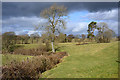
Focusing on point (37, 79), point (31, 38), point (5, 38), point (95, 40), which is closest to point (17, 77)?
point (37, 79)

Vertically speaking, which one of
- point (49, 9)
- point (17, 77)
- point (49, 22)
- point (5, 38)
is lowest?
point (17, 77)

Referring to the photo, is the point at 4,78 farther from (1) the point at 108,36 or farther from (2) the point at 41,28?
(1) the point at 108,36

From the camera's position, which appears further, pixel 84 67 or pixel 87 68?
pixel 84 67

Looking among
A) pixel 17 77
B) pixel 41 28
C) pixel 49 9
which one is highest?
pixel 49 9

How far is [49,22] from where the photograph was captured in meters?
23.4

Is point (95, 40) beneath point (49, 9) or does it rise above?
beneath

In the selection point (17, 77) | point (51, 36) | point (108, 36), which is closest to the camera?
point (17, 77)

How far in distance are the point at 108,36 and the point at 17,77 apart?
3746 cm

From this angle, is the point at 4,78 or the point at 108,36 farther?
the point at 108,36

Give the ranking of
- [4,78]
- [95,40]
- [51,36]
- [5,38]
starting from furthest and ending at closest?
[95,40] → [51,36] → [5,38] → [4,78]

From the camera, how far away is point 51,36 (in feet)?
76.7

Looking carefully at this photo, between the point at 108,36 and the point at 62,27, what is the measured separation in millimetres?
22185

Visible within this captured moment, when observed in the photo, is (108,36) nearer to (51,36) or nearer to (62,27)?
(62,27)

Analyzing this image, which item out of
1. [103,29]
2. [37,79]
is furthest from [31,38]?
[37,79]
